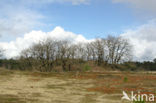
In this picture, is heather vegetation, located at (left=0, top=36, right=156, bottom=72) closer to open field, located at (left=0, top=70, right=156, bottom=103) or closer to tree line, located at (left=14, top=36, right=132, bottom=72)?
tree line, located at (left=14, top=36, right=132, bottom=72)

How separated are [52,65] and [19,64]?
9.95 m

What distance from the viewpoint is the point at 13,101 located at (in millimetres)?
10602

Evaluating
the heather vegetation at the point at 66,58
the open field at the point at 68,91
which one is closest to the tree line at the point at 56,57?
the heather vegetation at the point at 66,58

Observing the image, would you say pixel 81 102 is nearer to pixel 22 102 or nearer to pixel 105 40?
pixel 22 102

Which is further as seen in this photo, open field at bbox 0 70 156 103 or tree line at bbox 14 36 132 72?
tree line at bbox 14 36 132 72

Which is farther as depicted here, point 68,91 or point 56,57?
point 56,57

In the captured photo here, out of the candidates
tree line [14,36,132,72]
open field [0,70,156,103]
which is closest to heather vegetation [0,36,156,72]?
tree line [14,36,132,72]

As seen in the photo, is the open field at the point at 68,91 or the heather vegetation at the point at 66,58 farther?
the heather vegetation at the point at 66,58

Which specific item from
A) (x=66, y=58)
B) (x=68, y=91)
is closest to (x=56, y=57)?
(x=66, y=58)

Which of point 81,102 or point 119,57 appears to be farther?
point 119,57

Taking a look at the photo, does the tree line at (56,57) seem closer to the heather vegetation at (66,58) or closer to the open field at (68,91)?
the heather vegetation at (66,58)

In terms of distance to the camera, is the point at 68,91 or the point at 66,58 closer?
the point at 68,91

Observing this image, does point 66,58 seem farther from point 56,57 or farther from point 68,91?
point 68,91

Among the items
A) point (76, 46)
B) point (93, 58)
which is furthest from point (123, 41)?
point (76, 46)
